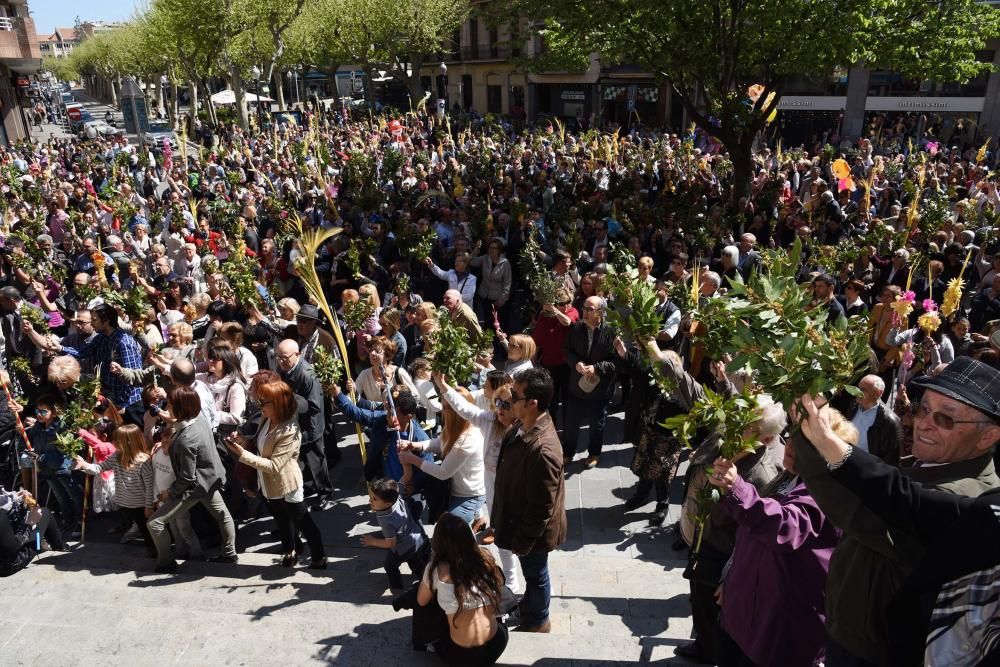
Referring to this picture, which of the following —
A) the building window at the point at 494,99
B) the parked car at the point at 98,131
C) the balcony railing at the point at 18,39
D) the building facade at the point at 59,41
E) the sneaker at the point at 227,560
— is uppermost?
the building facade at the point at 59,41

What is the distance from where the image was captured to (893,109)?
104ft

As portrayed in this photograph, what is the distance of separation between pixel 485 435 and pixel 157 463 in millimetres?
2470

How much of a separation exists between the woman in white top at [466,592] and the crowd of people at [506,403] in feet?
0.05

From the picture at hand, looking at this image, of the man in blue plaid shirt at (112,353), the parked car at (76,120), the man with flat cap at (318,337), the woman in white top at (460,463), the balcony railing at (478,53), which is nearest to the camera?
the woman in white top at (460,463)

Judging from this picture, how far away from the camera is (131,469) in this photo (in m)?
5.21

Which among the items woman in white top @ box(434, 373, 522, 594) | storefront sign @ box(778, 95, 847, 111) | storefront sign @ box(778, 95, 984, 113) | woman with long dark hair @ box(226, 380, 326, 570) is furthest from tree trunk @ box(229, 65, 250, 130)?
woman in white top @ box(434, 373, 522, 594)

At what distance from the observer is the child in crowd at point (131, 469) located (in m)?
5.23

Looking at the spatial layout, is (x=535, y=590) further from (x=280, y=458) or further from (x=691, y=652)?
(x=280, y=458)

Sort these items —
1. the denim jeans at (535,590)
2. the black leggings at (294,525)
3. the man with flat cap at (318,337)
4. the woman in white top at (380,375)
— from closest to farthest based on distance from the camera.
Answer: the denim jeans at (535,590), the black leggings at (294,525), the woman in white top at (380,375), the man with flat cap at (318,337)

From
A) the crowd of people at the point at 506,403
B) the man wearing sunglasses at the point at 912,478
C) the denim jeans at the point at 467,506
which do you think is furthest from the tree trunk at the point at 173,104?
the man wearing sunglasses at the point at 912,478

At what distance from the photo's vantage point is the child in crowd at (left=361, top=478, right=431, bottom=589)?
165 inches

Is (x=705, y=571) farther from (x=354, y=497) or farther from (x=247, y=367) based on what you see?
(x=247, y=367)

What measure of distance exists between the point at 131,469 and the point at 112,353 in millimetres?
1873

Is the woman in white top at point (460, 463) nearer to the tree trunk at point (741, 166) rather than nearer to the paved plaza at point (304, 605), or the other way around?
the paved plaza at point (304, 605)
